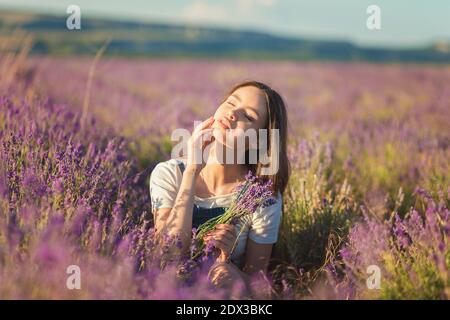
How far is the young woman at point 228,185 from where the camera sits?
2.55 m

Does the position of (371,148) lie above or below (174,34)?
below

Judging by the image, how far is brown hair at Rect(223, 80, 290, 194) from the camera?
2.76 metres

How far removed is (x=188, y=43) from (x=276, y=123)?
4174 centimetres

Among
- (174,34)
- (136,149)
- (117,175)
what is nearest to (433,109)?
(136,149)

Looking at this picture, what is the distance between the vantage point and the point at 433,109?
8.30 metres

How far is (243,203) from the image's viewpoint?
255 cm

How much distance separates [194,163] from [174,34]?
1807 inches

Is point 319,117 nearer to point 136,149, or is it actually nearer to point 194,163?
point 136,149

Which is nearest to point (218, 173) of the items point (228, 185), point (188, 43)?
point (228, 185)
